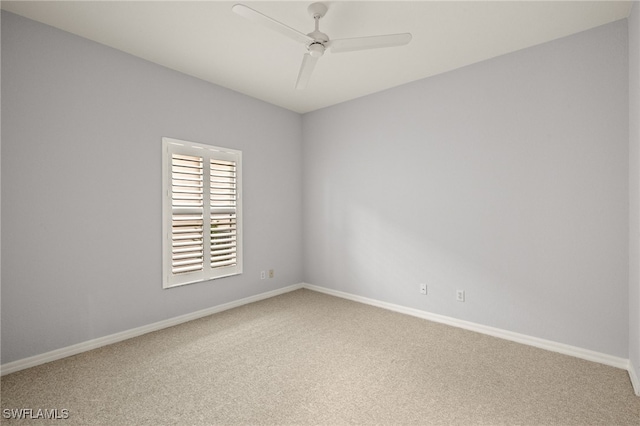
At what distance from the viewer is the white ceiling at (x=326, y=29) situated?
2.28 metres

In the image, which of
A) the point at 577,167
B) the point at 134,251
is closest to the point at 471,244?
the point at 577,167

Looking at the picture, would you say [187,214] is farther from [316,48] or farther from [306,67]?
[316,48]

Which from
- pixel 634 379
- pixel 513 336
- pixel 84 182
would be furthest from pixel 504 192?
pixel 84 182

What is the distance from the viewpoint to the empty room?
6.95 ft

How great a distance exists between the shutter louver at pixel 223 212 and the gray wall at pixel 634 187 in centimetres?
363

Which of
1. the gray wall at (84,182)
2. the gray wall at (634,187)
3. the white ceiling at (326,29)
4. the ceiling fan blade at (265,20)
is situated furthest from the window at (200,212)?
the gray wall at (634,187)

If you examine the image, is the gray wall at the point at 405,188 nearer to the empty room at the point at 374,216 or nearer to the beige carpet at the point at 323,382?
the empty room at the point at 374,216

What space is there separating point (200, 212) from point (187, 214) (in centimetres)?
15

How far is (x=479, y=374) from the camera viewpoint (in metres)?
2.30

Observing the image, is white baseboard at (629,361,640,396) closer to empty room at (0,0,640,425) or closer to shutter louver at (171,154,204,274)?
empty room at (0,0,640,425)

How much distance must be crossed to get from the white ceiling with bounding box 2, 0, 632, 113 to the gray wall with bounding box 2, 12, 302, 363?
26 cm

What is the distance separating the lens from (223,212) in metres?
3.71

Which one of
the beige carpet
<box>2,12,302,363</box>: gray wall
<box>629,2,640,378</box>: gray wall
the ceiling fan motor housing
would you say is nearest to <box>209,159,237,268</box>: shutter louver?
<box>2,12,302,363</box>: gray wall

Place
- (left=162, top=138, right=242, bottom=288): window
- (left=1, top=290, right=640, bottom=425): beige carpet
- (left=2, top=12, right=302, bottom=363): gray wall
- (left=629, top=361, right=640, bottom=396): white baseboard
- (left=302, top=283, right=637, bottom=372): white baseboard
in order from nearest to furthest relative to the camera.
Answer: (left=1, top=290, right=640, bottom=425): beige carpet, (left=629, top=361, right=640, bottom=396): white baseboard, (left=2, top=12, right=302, bottom=363): gray wall, (left=302, top=283, right=637, bottom=372): white baseboard, (left=162, top=138, right=242, bottom=288): window
